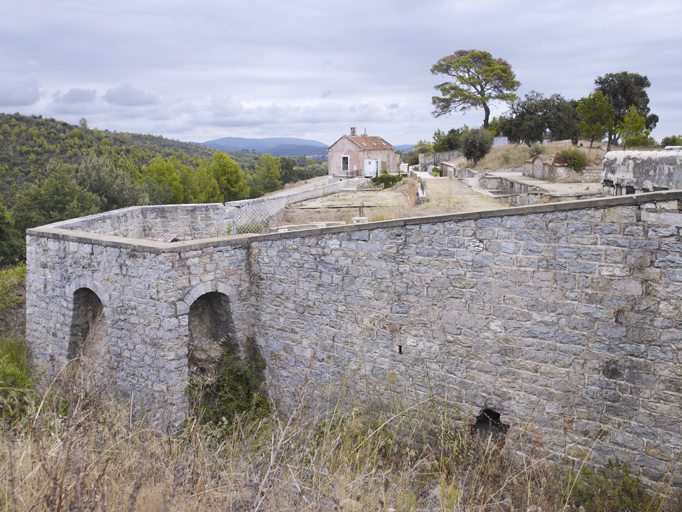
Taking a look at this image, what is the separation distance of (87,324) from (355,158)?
37130mm

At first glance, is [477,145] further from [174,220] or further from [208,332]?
[208,332]

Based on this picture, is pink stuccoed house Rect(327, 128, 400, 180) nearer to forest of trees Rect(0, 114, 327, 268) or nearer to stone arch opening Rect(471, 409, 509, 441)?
forest of trees Rect(0, 114, 327, 268)

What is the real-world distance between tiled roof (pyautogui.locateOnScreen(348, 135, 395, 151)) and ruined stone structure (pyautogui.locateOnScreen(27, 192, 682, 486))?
121ft

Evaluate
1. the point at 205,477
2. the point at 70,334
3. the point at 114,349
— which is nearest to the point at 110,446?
the point at 205,477

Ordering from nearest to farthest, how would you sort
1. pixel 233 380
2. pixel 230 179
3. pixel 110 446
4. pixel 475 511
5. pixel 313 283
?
pixel 110 446 < pixel 475 511 < pixel 313 283 < pixel 233 380 < pixel 230 179

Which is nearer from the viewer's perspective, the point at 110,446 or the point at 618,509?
the point at 110,446

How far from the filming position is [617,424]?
5301 mm

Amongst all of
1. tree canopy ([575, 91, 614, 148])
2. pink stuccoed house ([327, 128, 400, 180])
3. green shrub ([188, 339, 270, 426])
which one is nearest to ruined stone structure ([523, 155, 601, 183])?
tree canopy ([575, 91, 614, 148])

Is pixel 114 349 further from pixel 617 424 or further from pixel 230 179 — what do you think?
pixel 230 179

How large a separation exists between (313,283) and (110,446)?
4.18 m

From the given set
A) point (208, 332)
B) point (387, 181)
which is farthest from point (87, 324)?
point (387, 181)

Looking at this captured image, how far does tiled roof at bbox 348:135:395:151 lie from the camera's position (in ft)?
146

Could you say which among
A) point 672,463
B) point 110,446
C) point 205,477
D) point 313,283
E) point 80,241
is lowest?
point 672,463

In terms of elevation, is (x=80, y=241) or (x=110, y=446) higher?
(x=80, y=241)
